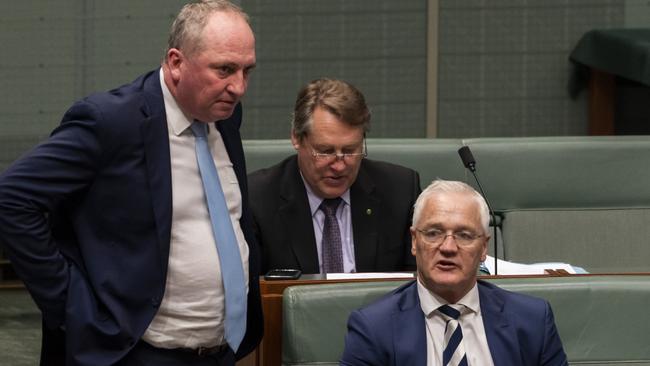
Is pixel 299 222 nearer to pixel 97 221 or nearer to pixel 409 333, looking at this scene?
pixel 409 333

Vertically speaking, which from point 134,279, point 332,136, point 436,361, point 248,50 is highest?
point 248,50

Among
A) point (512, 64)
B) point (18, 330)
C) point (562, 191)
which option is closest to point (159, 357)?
point (562, 191)

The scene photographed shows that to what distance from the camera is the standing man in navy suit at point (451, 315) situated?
2.35 meters

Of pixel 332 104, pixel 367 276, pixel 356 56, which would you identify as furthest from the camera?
pixel 356 56

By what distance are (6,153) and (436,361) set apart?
379 centimetres

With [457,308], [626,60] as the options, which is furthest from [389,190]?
[626,60]

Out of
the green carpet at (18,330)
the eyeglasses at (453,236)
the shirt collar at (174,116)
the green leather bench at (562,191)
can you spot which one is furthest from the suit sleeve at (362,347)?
the green carpet at (18,330)

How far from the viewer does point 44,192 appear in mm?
2092

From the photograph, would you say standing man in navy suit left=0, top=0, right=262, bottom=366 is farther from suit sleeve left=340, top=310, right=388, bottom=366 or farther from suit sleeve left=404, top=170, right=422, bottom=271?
suit sleeve left=404, top=170, right=422, bottom=271

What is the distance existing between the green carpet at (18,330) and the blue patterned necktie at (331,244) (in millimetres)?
1938

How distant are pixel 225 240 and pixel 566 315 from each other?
83 centimetres

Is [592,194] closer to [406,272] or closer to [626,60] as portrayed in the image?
[626,60]

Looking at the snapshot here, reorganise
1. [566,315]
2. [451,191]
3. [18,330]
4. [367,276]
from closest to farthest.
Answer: [451,191], [566,315], [367,276], [18,330]

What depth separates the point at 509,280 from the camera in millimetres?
2637
